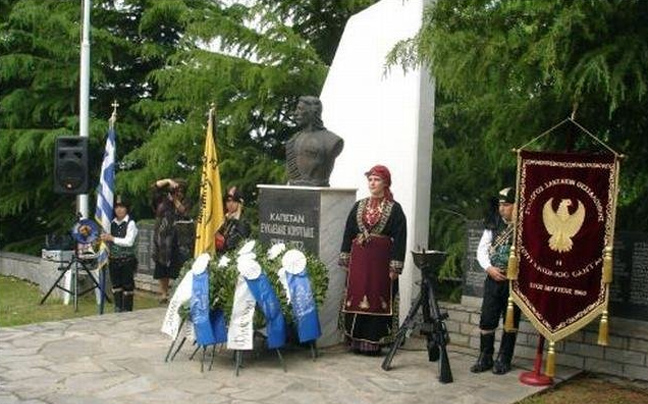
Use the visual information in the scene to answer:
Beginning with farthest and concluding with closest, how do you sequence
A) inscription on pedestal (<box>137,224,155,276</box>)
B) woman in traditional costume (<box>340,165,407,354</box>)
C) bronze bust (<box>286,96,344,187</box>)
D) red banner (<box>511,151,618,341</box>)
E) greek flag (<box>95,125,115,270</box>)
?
inscription on pedestal (<box>137,224,155,276</box>) → greek flag (<box>95,125,115,270</box>) → bronze bust (<box>286,96,344,187</box>) → woman in traditional costume (<box>340,165,407,354</box>) → red banner (<box>511,151,618,341</box>)

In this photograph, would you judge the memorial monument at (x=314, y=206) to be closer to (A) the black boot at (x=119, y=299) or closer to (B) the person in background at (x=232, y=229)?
(B) the person in background at (x=232, y=229)

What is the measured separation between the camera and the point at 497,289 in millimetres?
5855

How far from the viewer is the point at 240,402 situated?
4.94 m

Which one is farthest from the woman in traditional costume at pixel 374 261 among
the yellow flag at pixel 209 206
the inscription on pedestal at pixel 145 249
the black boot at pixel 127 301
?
the inscription on pedestal at pixel 145 249

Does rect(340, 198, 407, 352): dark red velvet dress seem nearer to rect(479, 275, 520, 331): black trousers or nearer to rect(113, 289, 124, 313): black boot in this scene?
rect(479, 275, 520, 331): black trousers

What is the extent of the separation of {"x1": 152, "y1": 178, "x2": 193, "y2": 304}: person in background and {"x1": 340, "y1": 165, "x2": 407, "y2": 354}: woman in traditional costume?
143 inches

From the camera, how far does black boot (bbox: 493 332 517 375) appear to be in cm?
586

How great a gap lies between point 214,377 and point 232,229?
2532 millimetres

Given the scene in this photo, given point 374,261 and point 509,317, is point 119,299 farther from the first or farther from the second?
point 509,317

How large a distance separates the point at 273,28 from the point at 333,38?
1.61 m

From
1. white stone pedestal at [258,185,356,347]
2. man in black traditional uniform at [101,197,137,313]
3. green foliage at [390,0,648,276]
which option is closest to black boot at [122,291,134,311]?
man in black traditional uniform at [101,197,137,313]

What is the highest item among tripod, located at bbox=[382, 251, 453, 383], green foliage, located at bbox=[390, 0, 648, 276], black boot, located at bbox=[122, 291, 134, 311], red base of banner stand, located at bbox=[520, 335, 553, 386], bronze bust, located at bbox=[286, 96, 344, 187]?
green foliage, located at bbox=[390, 0, 648, 276]

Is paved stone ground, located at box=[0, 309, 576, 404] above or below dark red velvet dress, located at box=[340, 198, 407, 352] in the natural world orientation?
below

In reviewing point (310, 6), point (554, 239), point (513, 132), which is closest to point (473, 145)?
point (513, 132)
